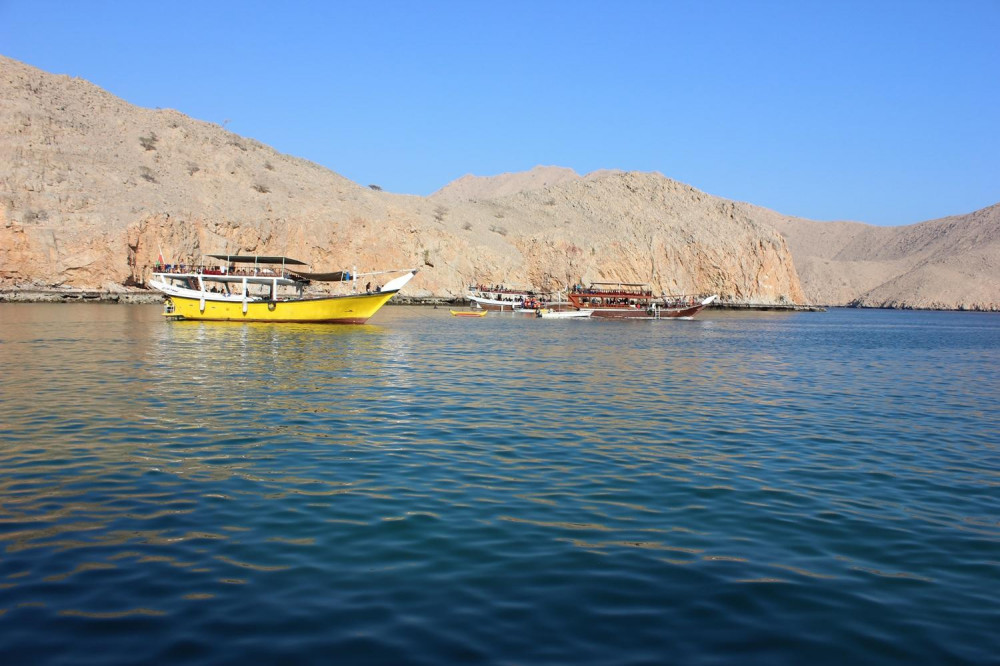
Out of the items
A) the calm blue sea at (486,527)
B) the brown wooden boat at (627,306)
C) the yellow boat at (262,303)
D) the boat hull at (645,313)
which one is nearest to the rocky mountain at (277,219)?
the brown wooden boat at (627,306)

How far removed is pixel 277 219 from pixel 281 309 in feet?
174

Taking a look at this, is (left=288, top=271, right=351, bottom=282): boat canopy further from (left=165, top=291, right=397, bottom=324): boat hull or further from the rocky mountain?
the rocky mountain

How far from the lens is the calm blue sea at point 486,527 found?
6480 mm

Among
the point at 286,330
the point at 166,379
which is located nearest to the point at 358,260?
the point at 286,330

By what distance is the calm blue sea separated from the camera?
648 centimetres

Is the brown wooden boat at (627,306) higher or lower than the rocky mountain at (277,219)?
lower

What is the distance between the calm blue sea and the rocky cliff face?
7311cm

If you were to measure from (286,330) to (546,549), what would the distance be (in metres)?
42.4

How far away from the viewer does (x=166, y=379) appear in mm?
23219

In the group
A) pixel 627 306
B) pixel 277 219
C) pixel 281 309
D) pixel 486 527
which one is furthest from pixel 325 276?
pixel 277 219

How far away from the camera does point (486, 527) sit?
9.39m

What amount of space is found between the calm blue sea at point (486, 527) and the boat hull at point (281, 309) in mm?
32748

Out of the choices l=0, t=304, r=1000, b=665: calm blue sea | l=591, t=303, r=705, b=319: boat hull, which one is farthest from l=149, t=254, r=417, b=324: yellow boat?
l=591, t=303, r=705, b=319: boat hull

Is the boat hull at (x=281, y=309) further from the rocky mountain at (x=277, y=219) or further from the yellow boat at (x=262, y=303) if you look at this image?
the rocky mountain at (x=277, y=219)
